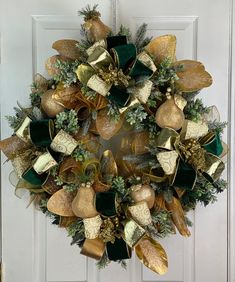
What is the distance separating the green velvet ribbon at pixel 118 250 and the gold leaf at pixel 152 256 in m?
0.07

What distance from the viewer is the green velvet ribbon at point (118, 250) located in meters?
1.29

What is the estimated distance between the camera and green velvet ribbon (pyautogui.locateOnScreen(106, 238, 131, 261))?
1.29 metres

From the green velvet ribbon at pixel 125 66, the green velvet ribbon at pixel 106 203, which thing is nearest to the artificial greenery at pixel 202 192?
the green velvet ribbon at pixel 106 203

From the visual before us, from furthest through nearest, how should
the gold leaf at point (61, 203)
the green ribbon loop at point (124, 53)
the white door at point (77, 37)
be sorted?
the white door at point (77, 37) → the gold leaf at point (61, 203) → the green ribbon loop at point (124, 53)

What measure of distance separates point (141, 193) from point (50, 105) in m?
0.42

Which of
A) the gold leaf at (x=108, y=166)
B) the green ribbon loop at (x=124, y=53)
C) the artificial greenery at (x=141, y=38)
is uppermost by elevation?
the artificial greenery at (x=141, y=38)

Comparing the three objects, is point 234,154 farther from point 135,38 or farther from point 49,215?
point 49,215

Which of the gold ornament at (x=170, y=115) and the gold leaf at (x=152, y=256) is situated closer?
the gold ornament at (x=170, y=115)

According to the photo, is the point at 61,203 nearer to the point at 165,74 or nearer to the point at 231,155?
the point at 165,74

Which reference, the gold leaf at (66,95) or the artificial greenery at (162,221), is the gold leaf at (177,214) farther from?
the gold leaf at (66,95)

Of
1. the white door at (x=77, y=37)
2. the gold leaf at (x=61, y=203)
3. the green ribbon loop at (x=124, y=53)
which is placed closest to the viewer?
the green ribbon loop at (x=124, y=53)

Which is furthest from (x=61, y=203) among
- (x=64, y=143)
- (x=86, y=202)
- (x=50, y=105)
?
(x=50, y=105)

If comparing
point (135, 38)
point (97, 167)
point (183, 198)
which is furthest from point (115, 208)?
point (135, 38)

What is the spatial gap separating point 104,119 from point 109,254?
0.46 meters
